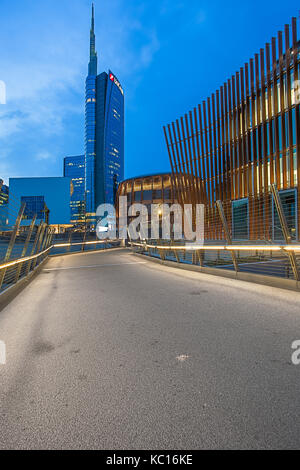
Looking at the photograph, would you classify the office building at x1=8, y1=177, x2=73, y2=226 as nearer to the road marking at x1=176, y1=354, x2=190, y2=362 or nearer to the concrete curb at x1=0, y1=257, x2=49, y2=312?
the concrete curb at x1=0, y1=257, x2=49, y2=312

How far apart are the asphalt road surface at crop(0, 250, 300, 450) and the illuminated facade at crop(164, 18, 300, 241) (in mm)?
10733

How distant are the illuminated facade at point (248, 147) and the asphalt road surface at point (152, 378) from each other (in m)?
10.7

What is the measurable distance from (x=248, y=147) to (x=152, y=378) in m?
21.5

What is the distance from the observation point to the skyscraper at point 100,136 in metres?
140

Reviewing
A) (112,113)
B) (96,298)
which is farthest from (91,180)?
(96,298)

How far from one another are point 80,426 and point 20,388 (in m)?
0.73

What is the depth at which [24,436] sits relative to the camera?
1.53 meters

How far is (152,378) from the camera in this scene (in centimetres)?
215

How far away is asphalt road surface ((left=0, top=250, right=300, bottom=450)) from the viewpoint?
1514mm
